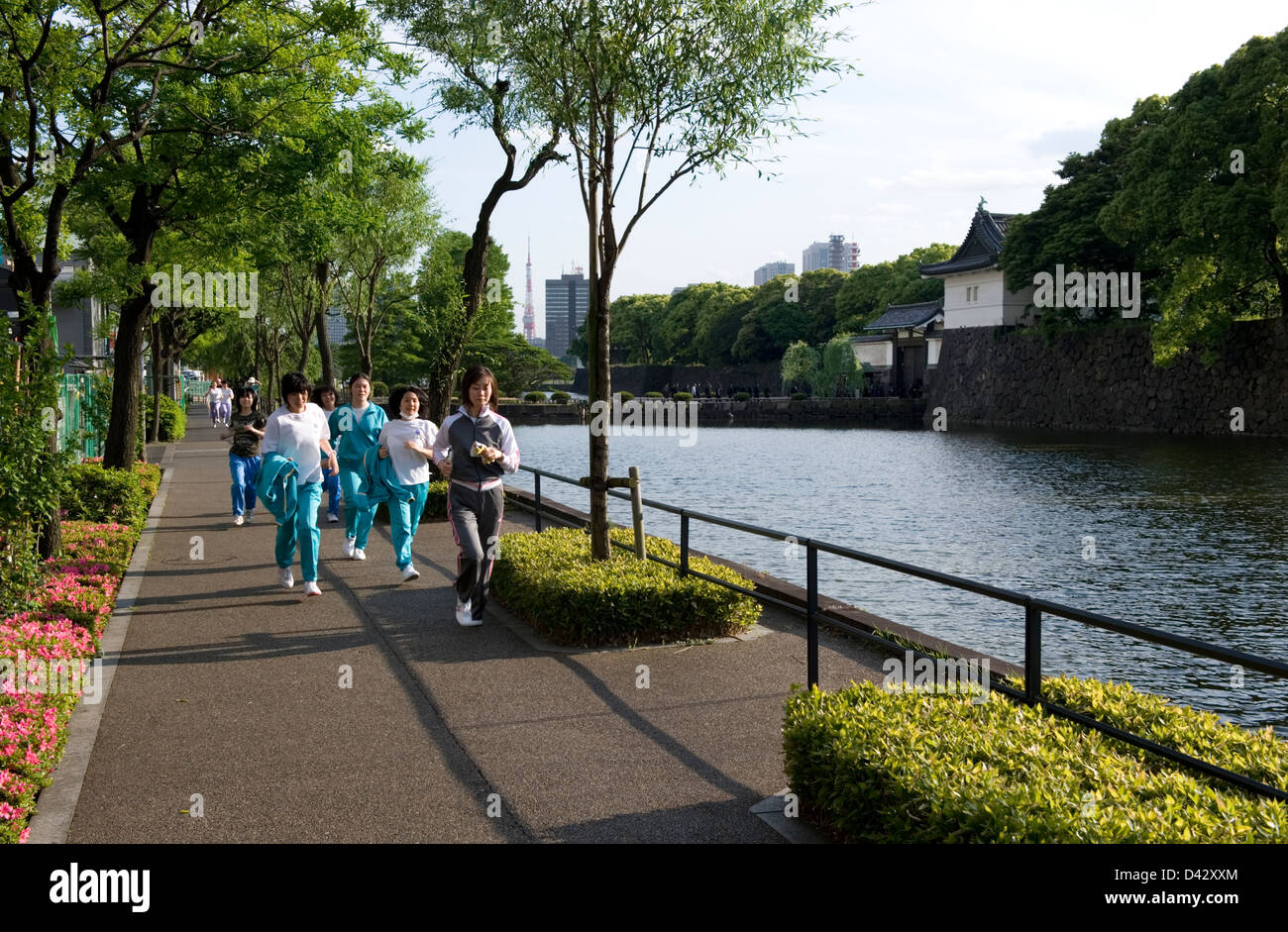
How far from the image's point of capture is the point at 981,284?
210ft

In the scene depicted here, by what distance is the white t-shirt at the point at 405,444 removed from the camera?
10250mm

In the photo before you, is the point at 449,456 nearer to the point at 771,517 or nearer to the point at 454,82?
the point at 454,82

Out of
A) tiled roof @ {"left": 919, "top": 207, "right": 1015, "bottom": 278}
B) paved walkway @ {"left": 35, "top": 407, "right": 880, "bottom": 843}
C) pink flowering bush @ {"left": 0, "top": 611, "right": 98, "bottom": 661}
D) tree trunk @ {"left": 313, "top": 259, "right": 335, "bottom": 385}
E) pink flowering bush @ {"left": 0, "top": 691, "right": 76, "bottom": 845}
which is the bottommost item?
paved walkway @ {"left": 35, "top": 407, "right": 880, "bottom": 843}

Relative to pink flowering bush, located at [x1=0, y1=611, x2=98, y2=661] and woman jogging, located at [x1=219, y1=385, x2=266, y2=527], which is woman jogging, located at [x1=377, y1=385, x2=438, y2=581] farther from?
woman jogging, located at [x1=219, y1=385, x2=266, y2=527]

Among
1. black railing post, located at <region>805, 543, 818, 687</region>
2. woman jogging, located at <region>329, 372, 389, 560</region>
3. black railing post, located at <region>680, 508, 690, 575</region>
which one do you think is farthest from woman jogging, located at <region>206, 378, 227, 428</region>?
black railing post, located at <region>805, 543, 818, 687</region>

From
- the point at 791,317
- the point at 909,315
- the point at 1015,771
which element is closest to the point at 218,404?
the point at 1015,771

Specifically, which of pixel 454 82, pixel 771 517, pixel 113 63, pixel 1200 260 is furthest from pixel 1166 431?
pixel 113 63

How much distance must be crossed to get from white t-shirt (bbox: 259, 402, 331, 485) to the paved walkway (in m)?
1.12

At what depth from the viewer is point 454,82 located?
1644 cm

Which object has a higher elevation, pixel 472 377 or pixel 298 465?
pixel 472 377

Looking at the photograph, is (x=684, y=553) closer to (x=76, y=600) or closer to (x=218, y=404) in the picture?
(x=76, y=600)

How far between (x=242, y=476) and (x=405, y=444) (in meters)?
5.61

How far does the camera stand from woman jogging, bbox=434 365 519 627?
8.29m
